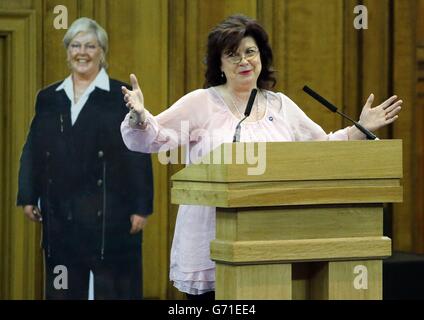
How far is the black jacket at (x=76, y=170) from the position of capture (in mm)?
5668

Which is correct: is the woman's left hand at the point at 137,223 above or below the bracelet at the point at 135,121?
below

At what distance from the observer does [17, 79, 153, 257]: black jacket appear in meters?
5.67

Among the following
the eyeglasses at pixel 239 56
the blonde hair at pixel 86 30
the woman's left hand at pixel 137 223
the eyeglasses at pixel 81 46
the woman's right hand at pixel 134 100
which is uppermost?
the blonde hair at pixel 86 30

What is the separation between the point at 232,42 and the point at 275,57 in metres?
2.66

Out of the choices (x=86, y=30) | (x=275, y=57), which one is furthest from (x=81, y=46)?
(x=275, y=57)

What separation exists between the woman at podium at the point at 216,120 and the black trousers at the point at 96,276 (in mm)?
2337

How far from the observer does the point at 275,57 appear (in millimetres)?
6133

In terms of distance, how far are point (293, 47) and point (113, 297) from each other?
191 cm

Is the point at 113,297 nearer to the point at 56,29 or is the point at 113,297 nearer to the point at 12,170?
the point at 12,170

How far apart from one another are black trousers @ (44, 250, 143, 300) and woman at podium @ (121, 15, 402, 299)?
92.0 inches

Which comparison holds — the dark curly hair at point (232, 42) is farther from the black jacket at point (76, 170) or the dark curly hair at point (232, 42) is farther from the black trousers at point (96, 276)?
the black trousers at point (96, 276)

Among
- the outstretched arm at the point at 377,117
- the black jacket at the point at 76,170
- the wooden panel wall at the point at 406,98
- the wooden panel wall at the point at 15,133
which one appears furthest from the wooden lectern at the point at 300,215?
the wooden panel wall at the point at 406,98

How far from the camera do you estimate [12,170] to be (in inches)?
223
